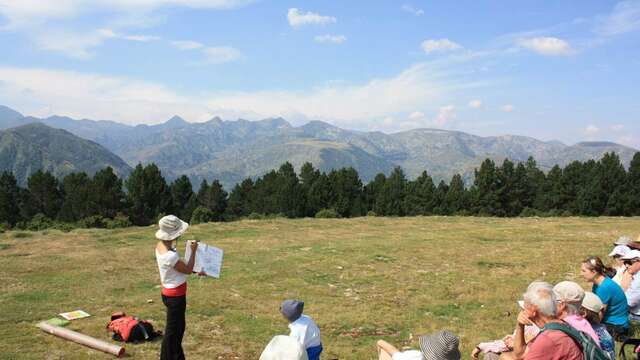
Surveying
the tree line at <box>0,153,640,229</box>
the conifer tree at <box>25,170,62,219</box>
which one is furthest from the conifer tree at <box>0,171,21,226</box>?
the conifer tree at <box>25,170,62,219</box>

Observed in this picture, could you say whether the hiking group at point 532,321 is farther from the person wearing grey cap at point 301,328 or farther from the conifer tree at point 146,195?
the conifer tree at point 146,195

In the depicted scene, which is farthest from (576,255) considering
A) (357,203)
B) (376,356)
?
(357,203)

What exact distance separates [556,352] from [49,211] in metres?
99.3

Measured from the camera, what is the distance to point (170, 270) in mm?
8898

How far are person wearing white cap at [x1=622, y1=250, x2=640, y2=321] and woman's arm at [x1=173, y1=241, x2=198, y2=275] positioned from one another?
10.5 meters

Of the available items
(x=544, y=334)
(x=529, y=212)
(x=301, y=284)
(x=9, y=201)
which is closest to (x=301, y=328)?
(x=544, y=334)

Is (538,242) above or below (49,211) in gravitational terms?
above

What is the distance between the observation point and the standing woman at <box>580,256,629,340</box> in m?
9.83

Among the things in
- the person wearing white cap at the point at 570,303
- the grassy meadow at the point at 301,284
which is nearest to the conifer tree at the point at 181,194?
the grassy meadow at the point at 301,284

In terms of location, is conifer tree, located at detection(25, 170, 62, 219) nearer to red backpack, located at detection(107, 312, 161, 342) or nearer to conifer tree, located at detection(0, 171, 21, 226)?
conifer tree, located at detection(0, 171, 21, 226)

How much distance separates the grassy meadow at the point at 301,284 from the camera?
1203 centimetres

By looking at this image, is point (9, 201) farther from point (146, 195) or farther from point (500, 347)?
point (500, 347)

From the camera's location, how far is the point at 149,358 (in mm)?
10352

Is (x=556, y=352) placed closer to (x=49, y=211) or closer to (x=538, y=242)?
(x=538, y=242)
